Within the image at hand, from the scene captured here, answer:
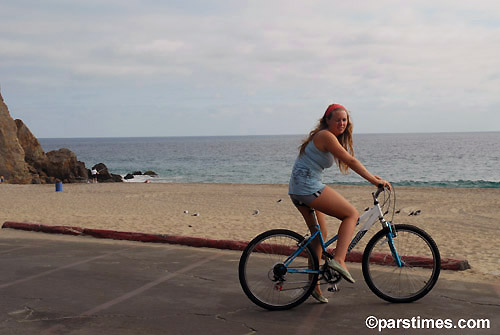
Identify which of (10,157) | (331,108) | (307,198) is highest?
(331,108)

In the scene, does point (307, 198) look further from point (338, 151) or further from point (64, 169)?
point (64, 169)

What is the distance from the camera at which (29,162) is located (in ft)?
144

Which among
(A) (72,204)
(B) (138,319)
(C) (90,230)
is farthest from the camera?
(A) (72,204)

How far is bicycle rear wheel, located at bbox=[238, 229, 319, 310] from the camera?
200 inches

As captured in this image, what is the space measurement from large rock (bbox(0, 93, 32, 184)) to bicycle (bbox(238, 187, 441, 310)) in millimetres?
34850

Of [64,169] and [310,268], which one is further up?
[310,268]

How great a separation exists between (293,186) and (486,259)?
4.22 meters

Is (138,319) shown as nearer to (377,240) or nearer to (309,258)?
(309,258)

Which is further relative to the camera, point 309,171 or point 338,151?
point 309,171

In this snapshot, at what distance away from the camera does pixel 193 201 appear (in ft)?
66.3

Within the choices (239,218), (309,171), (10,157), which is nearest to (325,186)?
(309,171)

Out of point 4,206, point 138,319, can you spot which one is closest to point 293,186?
point 138,319

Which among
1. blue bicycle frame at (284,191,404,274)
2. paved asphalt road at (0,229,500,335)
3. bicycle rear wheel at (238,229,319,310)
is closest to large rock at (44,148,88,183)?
paved asphalt road at (0,229,500,335)

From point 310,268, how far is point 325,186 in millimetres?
821
